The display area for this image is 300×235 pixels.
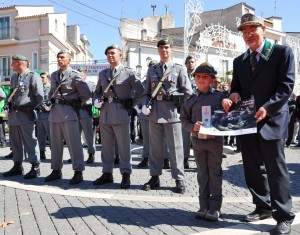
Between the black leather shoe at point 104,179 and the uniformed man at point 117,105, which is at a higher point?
the uniformed man at point 117,105

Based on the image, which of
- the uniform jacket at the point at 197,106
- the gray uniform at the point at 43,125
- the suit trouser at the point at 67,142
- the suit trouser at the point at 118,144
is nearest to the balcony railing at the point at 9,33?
the gray uniform at the point at 43,125

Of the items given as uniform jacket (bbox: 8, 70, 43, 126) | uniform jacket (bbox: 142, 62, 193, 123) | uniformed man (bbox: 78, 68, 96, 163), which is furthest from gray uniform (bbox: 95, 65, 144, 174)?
uniformed man (bbox: 78, 68, 96, 163)

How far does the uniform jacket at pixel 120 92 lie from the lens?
6297 millimetres

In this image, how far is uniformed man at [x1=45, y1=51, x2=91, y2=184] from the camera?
6676mm

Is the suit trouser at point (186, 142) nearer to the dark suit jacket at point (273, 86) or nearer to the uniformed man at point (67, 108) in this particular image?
the uniformed man at point (67, 108)

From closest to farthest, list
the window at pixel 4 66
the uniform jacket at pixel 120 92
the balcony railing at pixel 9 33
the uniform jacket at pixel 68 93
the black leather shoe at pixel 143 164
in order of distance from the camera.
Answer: the uniform jacket at pixel 120 92 → the uniform jacket at pixel 68 93 → the black leather shoe at pixel 143 164 → the balcony railing at pixel 9 33 → the window at pixel 4 66

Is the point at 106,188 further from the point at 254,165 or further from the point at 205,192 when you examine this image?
the point at 254,165

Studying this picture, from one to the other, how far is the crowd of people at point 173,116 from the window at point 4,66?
35315 millimetres

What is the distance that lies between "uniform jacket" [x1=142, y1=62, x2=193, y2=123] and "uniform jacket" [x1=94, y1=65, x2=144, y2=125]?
1.13 feet

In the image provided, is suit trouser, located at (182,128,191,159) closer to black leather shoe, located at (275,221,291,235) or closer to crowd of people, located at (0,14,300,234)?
crowd of people, located at (0,14,300,234)

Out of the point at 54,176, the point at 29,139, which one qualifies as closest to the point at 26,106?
the point at 29,139

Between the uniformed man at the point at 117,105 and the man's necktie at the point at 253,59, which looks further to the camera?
the uniformed man at the point at 117,105

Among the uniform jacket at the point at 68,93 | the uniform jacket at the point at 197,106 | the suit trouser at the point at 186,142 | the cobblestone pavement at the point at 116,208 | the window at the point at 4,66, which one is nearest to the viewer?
the cobblestone pavement at the point at 116,208

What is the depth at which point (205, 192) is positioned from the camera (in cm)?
452
